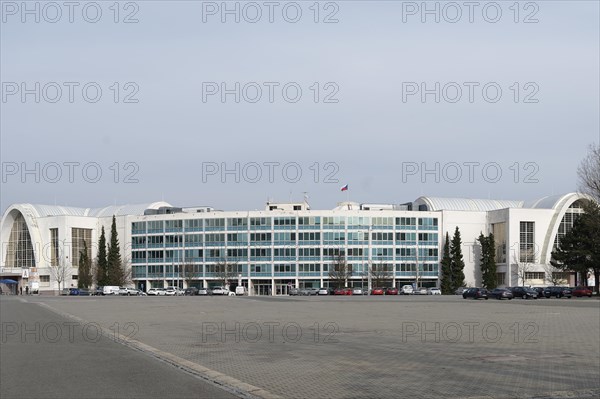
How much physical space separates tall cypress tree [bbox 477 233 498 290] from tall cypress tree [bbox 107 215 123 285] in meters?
62.3

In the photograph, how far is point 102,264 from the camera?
13525 centimetres

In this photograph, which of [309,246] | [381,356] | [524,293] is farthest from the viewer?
[309,246]

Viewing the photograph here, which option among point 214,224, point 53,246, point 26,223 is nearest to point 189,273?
point 214,224

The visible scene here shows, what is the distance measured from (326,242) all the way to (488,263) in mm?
27597

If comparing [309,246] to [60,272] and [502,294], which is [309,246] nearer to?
[60,272]

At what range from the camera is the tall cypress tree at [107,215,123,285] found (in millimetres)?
132125

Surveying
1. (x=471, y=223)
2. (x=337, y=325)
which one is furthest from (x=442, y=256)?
(x=337, y=325)

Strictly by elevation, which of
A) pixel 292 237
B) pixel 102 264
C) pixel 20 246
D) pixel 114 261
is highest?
pixel 292 237

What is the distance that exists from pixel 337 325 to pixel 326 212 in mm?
101665

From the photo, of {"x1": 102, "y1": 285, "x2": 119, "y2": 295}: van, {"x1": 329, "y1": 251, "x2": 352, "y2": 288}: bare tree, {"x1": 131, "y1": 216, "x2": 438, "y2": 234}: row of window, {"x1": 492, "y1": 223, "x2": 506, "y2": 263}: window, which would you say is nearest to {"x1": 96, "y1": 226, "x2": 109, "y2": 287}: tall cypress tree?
{"x1": 102, "y1": 285, "x2": 119, "y2": 295}: van

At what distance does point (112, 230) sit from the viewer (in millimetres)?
139500

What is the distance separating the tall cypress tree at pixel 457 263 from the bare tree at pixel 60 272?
68275 millimetres

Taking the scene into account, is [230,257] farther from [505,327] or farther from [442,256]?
[505,327]

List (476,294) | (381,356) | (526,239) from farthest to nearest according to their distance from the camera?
(526,239), (476,294), (381,356)
